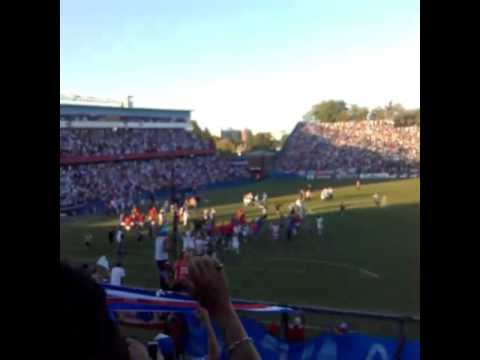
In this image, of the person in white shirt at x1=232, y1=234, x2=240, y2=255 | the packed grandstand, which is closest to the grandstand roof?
the packed grandstand

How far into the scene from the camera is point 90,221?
30.6m

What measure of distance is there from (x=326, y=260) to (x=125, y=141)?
1544 inches

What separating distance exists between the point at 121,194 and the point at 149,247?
73.2ft

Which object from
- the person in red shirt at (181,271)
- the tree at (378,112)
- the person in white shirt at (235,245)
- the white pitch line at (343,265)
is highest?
the tree at (378,112)

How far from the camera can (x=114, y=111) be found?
57.2 metres

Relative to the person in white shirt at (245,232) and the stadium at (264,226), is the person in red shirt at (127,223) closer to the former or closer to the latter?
the stadium at (264,226)

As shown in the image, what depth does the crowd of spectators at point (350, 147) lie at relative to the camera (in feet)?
203

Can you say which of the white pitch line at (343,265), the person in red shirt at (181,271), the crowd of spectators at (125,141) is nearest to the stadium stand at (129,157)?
the crowd of spectators at (125,141)

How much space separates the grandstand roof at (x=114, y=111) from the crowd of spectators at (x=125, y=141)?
1.99m

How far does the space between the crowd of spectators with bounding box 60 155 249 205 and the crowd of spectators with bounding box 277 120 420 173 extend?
834 centimetres

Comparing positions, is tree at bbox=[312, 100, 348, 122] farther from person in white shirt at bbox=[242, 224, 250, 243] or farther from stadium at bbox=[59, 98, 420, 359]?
person in white shirt at bbox=[242, 224, 250, 243]

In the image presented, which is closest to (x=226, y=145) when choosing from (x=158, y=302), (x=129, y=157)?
(x=129, y=157)
